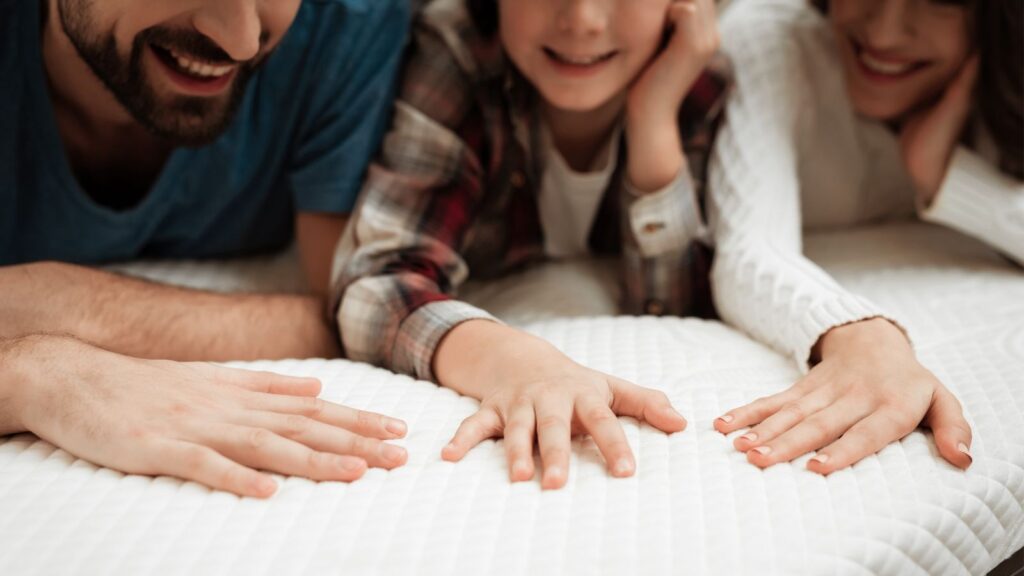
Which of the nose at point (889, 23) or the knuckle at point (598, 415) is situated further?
the nose at point (889, 23)

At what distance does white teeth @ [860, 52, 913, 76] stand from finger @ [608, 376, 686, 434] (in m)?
0.65

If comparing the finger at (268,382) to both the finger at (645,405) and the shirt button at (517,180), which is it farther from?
the shirt button at (517,180)

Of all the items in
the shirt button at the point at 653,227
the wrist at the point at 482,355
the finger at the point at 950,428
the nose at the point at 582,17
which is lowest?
the shirt button at the point at 653,227

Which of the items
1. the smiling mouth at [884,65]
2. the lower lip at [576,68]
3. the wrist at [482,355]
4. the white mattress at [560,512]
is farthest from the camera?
the smiling mouth at [884,65]

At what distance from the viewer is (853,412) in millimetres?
815

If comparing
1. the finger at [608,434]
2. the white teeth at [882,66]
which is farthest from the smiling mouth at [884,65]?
the finger at [608,434]

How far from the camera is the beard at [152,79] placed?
0.98 m

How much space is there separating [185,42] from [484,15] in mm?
378

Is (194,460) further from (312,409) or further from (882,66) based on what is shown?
(882,66)

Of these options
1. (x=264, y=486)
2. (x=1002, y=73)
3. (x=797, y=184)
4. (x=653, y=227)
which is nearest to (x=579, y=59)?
(x=653, y=227)

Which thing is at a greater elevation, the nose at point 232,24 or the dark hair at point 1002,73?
the nose at point 232,24

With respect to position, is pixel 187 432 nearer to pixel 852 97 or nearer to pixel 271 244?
pixel 271 244

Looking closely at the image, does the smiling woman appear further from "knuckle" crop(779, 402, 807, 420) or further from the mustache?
the mustache

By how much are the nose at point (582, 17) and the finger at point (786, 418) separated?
47 cm
